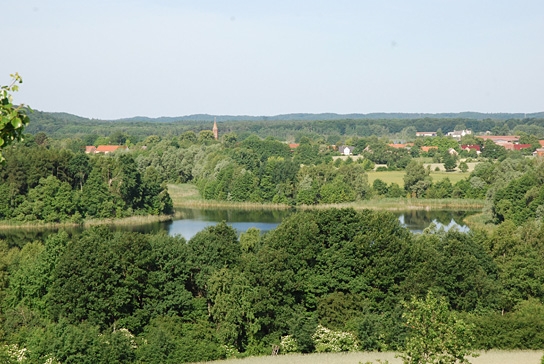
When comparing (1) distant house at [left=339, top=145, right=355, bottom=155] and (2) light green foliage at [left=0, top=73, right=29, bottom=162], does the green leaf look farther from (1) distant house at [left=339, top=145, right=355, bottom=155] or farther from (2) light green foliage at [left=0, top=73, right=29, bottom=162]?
(1) distant house at [left=339, top=145, right=355, bottom=155]

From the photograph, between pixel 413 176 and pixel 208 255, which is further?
pixel 413 176

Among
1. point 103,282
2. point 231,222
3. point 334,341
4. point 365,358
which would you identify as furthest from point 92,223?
point 365,358

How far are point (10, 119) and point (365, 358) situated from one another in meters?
15.8

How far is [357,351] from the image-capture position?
2072cm

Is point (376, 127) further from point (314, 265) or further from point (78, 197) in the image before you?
point (314, 265)

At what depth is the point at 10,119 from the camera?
557 centimetres

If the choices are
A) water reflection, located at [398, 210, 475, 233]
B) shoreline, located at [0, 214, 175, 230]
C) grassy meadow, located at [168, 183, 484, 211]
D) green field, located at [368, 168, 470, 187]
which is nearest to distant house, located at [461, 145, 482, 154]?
green field, located at [368, 168, 470, 187]

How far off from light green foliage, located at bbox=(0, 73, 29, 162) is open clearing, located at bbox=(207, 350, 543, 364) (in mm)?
14712

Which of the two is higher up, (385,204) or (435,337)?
(435,337)

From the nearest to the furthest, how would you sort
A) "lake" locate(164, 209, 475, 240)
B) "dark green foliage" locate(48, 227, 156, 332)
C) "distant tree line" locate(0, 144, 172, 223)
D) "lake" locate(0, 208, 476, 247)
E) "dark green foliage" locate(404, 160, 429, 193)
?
1. "dark green foliage" locate(48, 227, 156, 332)
2. "lake" locate(0, 208, 476, 247)
3. "lake" locate(164, 209, 475, 240)
4. "distant tree line" locate(0, 144, 172, 223)
5. "dark green foliage" locate(404, 160, 429, 193)

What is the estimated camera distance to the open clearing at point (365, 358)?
19.5 meters

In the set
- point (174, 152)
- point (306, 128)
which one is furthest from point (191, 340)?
point (306, 128)

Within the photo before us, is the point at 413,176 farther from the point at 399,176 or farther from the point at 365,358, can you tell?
the point at 365,358

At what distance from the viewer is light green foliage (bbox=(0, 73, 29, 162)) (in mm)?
5586
